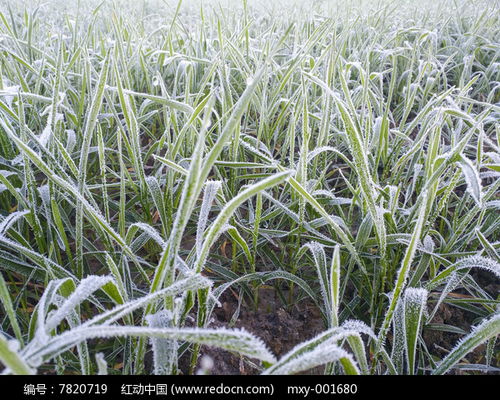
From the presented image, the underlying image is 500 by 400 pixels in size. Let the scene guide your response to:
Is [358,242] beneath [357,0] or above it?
beneath

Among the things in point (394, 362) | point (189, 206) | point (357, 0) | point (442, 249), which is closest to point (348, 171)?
point (442, 249)

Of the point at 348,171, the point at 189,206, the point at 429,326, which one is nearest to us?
the point at 189,206

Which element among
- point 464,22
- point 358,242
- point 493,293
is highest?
point 464,22

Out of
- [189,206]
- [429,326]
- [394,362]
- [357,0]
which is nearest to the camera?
[189,206]

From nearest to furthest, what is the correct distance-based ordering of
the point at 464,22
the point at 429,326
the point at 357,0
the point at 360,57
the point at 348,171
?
the point at 429,326, the point at 348,171, the point at 360,57, the point at 464,22, the point at 357,0

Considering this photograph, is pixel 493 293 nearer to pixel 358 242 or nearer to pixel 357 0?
pixel 358 242

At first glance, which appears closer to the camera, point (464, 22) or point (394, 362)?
point (394, 362)

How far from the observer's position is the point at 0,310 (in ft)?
1.87

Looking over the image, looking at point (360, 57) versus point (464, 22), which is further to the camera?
point (464, 22)

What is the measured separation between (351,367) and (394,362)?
15 centimetres

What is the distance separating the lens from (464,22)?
185cm

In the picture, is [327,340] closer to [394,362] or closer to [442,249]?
[394,362]

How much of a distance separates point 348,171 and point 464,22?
1478 mm


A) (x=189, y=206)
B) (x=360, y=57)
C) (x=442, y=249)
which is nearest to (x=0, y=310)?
(x=189, y=206)
